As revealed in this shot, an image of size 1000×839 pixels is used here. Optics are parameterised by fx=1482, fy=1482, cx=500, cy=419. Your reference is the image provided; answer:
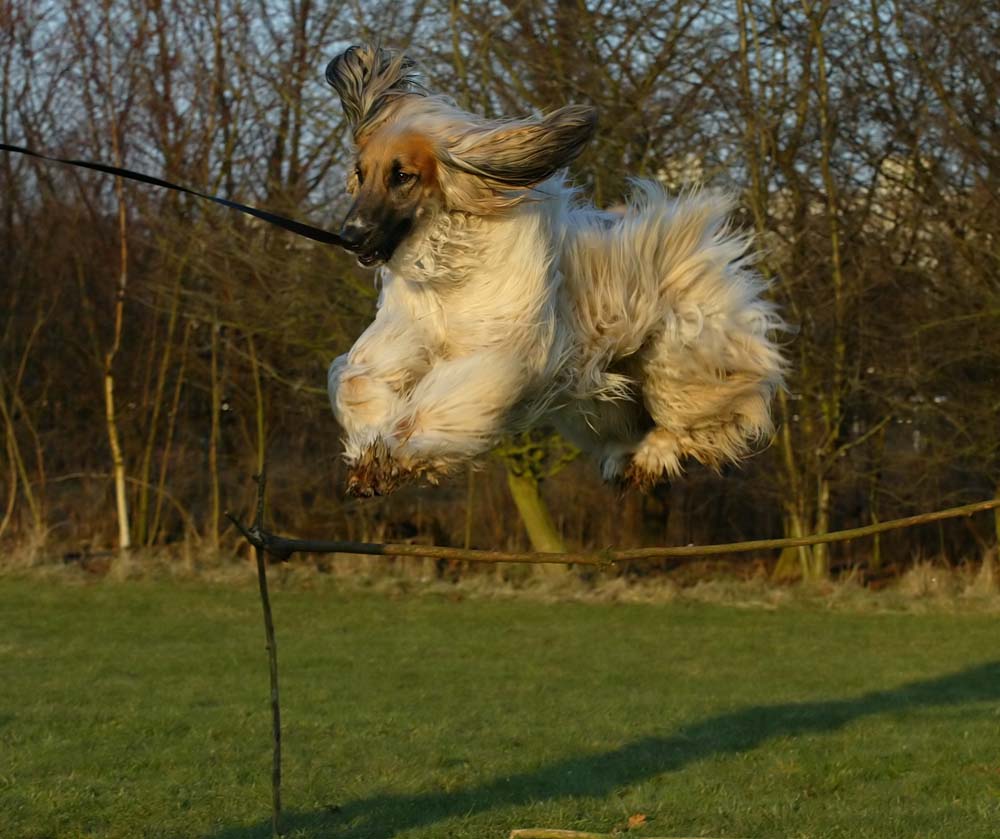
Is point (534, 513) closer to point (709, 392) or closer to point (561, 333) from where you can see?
point (709, 392)

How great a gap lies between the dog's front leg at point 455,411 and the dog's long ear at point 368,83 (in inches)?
28.0

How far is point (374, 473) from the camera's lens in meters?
3.22

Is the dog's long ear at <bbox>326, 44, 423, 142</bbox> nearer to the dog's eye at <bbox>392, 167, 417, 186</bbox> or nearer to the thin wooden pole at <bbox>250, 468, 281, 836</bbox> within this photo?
the dog's eye at <bbox>392, 167, 417, 186</bbox>

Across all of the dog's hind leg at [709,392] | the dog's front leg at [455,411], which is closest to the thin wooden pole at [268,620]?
the dog's front leg at [455,411]

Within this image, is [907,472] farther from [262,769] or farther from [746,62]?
[262,769]

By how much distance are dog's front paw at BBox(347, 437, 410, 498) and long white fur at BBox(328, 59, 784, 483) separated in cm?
2

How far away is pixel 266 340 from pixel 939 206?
7.42 m

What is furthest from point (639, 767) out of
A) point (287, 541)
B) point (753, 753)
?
point (287, 541)

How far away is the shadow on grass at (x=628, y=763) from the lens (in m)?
6.61

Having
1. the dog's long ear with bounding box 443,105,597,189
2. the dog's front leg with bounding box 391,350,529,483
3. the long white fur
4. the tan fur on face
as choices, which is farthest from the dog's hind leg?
the tan fur on face

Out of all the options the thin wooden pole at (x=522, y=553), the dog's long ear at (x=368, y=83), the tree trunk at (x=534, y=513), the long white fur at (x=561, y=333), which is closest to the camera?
the thin wooden pole at (x=522, y=553)

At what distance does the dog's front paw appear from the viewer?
319 cm

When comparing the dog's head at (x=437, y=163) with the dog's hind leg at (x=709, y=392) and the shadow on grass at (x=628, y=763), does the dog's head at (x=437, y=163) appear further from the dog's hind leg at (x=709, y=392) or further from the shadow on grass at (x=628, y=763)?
the shadow on grass at (x=628, y=763)

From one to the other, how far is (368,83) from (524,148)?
0.56 metres
